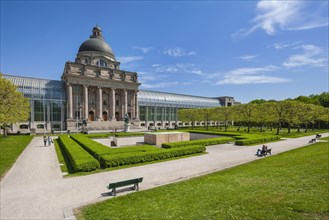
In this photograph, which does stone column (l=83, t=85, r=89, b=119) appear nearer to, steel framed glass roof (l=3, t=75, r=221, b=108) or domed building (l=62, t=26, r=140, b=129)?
domed building (l=62, t=26, r=140, b=129)

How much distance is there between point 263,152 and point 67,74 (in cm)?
6254

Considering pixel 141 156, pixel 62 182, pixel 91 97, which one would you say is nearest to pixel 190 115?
pixel 91 97

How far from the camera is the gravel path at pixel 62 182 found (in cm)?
957

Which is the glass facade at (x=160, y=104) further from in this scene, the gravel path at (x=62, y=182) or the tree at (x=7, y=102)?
the gravel path at (x=62, y=182)

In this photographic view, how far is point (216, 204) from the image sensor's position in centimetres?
923

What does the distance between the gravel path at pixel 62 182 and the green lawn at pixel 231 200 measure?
1427 mm

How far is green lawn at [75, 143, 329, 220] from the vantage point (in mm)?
8211

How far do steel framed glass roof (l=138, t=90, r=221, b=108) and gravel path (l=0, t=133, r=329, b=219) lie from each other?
66277mm

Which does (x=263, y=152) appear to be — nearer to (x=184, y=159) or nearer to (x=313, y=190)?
(x=184, y=159)

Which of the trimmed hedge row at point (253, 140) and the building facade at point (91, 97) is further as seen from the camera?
the building facade at point (91, 97)

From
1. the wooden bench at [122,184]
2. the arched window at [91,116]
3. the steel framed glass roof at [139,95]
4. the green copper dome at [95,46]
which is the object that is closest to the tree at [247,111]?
the steel framed glass roof at [139,95]

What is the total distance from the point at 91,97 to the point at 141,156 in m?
58.2

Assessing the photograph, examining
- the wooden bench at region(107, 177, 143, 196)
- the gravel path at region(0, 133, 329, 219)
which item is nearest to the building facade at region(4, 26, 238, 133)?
the gravel path at region(0, 133, 329, 219)

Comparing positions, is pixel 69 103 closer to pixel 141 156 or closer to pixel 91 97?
pixel 91 97
